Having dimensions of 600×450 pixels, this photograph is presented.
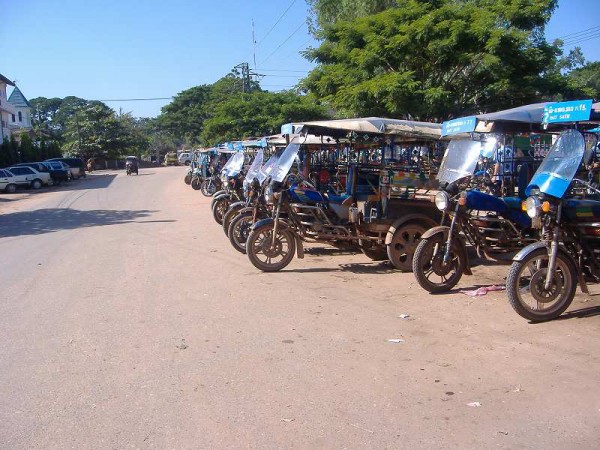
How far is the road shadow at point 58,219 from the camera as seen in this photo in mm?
14969

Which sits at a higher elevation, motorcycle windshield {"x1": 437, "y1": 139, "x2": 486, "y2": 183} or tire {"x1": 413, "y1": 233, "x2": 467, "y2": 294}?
motorcycle windshield {"x1": 437, "y1": 139, "x2": 486, "y2": 183}

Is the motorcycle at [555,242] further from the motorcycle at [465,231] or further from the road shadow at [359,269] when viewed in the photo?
the road shadow at [359,269]

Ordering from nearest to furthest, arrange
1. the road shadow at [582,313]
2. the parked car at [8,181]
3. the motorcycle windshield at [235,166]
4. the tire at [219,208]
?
1. the road shadow at [582,313]
2. the motorcycle windshield at [235,166]
3. the tire at [219,208]
4. the parked car at [8,181]

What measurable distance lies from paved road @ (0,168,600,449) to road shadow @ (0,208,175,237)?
7041 millimetres

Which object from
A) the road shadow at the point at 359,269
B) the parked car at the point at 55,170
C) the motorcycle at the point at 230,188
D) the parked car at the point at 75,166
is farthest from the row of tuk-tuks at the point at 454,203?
the parked car at the point at 75,166

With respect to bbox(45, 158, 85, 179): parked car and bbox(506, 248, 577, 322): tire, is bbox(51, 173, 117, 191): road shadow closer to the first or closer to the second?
bbox(45, 158, 85, 179): parked car

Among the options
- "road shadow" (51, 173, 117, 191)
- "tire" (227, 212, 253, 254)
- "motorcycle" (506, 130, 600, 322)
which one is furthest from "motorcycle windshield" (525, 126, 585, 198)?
"road shadow" (51, 173, 117, 191)

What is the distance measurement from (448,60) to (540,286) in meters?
12.2

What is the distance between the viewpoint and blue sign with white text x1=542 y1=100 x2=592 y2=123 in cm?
548

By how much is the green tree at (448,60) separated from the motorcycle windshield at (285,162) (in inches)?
299

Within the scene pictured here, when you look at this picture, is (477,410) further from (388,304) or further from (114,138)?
(114,138)

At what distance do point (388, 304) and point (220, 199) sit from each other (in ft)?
25.7

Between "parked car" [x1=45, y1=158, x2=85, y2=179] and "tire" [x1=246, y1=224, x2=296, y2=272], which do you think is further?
"parked car" [x1=45, y1=158, x2=85, y2=179]

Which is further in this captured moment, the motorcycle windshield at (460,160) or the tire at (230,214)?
the tire at (230,214)
